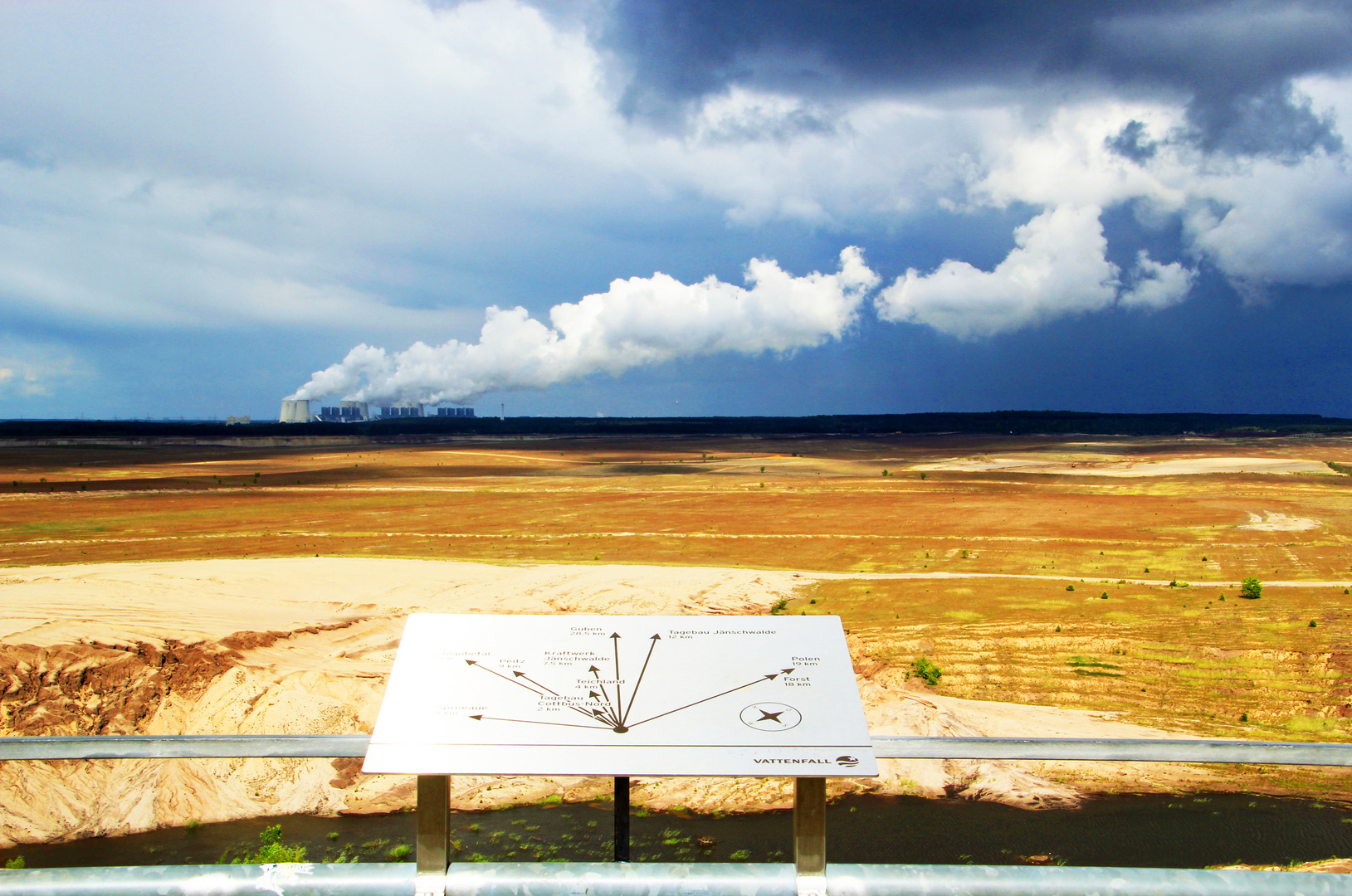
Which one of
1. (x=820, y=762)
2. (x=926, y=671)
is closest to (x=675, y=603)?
(x=926, y=671)

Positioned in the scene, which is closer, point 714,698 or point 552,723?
point 552,723

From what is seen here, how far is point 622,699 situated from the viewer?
154 inches

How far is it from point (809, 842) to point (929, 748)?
28.4 inches

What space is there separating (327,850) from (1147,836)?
34.4ft

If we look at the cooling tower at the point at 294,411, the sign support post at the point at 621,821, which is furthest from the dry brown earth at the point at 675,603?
the cooling tower at the point at 294,411

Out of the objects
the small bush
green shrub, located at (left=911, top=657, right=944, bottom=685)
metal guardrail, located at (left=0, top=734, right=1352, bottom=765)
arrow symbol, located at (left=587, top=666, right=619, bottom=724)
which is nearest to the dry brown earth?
green shrub, located at (left=911, top=657, right=944, bottom=685)

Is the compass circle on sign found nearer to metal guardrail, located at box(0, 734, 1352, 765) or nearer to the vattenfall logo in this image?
the vattenfall logo

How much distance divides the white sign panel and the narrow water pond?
6.28 metres

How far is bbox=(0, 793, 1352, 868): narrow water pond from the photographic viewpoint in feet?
31.9

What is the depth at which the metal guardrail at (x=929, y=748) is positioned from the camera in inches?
142

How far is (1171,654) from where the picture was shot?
1614 cm

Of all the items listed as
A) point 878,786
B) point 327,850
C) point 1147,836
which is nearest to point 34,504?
point 327,850

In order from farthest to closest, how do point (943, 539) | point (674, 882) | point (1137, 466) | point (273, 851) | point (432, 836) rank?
point (1137, 466) < point (943, 539) < point (273, 851) < point (432, 836) < point (674, 882)

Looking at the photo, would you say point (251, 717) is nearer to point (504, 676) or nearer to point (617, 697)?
point (504, 676)
